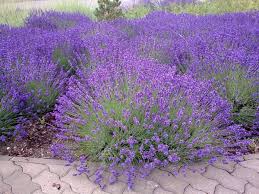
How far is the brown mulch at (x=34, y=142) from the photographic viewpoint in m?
2.93

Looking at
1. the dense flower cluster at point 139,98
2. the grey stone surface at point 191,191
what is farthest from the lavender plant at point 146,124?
the grey stone surface at point 191,191

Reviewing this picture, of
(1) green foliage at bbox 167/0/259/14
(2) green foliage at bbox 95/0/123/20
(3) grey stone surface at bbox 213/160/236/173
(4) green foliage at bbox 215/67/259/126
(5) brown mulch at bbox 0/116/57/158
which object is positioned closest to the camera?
(3) grey stone surface at bbox 213/160/236/173

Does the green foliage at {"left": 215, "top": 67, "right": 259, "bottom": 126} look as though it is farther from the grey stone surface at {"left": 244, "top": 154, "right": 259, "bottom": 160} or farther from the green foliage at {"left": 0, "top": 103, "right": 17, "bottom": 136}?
the green foliage at {"left": 0, "top": 103, "right": 17, "bottom": 136}

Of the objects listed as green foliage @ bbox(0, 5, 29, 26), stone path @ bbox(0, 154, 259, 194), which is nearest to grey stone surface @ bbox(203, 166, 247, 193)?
stone path @ bbox(0, 154, 259, 194)

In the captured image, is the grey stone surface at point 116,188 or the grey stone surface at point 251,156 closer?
the grey stone surface at point 116,188

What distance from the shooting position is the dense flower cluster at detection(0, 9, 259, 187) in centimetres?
258

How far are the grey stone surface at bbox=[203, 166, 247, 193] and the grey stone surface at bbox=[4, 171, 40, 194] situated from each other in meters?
1.30

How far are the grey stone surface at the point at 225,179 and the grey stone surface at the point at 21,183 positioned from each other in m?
1.30

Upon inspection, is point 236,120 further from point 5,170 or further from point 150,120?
point 5,170

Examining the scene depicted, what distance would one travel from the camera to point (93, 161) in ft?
8.89

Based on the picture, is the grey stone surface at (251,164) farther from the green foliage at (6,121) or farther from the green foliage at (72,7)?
the green foliage at (72,7)

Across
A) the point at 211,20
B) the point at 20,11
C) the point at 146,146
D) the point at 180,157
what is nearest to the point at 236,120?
the point at 180,157

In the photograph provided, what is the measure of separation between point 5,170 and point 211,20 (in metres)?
3.99

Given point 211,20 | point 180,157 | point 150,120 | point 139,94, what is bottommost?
point 180,157
